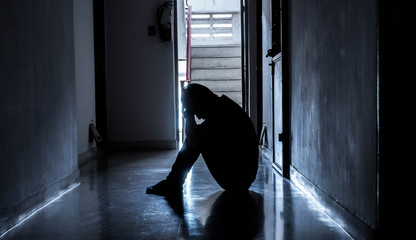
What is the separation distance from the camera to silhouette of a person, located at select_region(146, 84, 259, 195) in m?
2.69

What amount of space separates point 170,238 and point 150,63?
455 cm

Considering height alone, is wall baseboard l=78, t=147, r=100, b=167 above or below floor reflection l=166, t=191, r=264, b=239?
below

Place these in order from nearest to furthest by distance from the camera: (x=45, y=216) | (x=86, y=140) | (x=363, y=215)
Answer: (x=363, y=215)
(x=45, y=216)
(x=86, y=140)

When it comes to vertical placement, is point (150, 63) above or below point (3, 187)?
above

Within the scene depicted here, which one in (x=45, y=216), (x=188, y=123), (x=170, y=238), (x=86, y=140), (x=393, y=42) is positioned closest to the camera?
(x=393, y=42)

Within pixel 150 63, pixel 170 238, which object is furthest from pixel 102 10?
pixel 170 238

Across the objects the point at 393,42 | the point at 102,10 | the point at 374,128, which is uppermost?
the point at 102,10

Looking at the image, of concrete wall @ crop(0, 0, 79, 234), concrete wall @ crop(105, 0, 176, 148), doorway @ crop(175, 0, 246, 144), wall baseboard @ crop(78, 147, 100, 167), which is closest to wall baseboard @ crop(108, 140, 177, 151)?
concrete wall @ crop(105, 0, 176, 148)

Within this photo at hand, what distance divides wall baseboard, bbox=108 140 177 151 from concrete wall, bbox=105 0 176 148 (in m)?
0.02

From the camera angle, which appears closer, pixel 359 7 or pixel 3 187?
pixel 359 7

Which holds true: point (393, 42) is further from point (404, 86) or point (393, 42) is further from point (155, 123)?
point (155, 123)

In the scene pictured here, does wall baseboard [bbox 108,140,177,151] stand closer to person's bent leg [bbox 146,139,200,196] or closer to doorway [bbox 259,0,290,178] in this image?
doorway [bbox 259,0,290,178]

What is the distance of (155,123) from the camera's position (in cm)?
611

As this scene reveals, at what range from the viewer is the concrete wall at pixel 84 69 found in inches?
188
